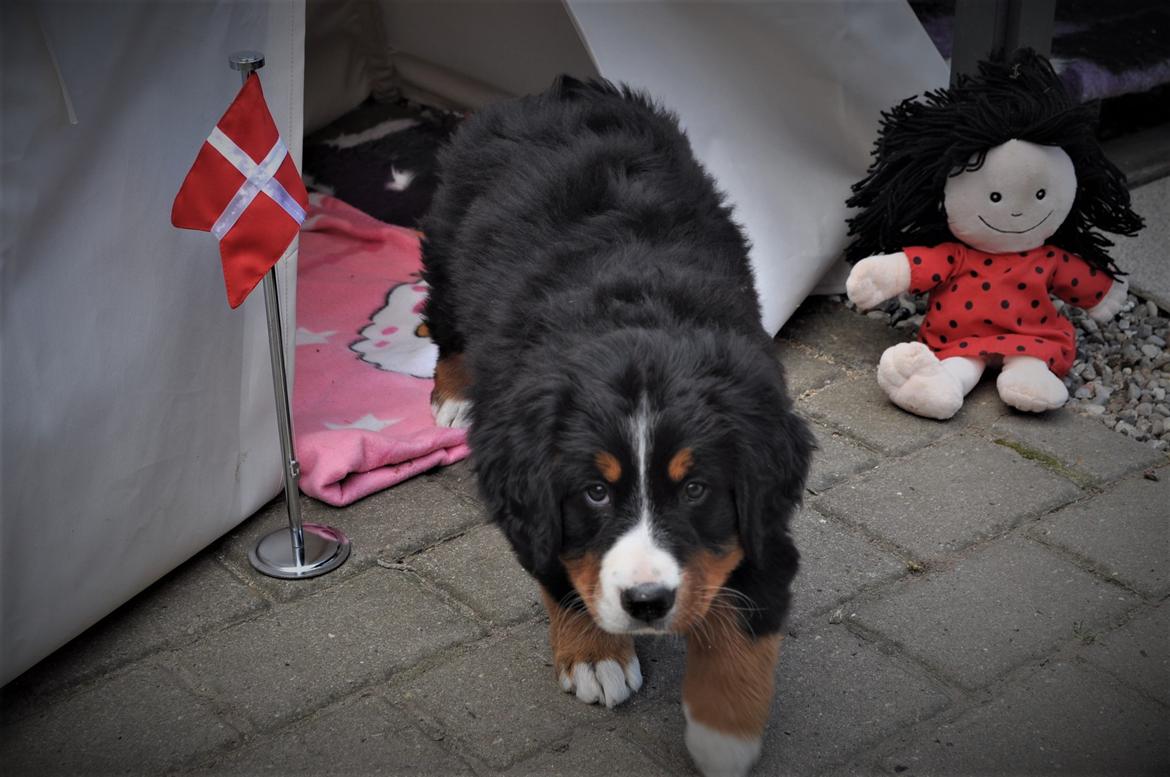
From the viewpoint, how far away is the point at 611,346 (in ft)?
6.64

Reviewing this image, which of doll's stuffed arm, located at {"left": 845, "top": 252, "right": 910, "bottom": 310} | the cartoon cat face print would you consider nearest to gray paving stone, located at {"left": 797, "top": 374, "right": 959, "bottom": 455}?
doll's stuffed arm, located at {"left": 845, "top": 252, "right": 910, "bottom": 310}

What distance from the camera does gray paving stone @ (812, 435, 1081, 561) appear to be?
291 centimetres

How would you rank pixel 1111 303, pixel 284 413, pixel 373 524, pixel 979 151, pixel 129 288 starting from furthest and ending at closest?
pixel 1111 303 < pixel 979 151 < pixel 373 524 < pixel 284 413 < pixel 129 288

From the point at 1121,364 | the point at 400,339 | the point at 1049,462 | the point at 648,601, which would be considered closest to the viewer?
the point at 648,601

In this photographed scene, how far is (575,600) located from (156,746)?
86 cm

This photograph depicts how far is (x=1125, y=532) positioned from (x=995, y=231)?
98 cm

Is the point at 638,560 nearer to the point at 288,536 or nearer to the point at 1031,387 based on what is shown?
the point at 288,536

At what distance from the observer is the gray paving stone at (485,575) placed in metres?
2.67

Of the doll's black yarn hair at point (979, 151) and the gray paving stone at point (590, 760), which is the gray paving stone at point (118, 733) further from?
the doll's black yarn hair at point (979, 151)

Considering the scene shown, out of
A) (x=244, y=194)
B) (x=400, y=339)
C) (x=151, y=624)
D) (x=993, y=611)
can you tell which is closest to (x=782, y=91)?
(x=400, y=339)

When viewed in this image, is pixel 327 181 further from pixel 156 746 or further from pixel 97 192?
pixel 156 746

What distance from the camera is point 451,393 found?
11.0ft

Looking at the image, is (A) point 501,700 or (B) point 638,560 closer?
(B) point 638,560

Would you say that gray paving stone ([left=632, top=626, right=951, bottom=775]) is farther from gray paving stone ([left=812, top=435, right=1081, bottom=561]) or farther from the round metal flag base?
the round metal flag base
